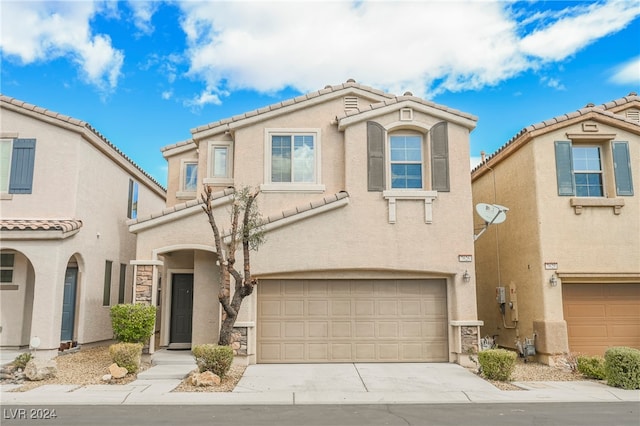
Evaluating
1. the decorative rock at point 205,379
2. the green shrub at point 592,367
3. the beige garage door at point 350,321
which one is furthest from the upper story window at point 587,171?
the decorative rock at point 205,379

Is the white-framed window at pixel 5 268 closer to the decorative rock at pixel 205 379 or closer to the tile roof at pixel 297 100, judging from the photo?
the tile roof at pixel 297 100

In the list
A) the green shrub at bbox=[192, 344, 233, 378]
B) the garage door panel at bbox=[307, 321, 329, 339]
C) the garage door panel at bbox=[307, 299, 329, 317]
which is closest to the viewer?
the green shrub at bbox=[192, 344, 233, 378]

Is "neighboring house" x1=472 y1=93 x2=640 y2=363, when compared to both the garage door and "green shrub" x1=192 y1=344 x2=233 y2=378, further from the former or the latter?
"green shrub" x1=192 y1=344 x2=233 y2=378

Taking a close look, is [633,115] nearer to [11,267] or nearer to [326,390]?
[326,390]

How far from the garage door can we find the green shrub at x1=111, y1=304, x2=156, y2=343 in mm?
11113

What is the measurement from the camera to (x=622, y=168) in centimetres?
1443

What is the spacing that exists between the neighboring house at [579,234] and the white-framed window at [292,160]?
6.06 meters

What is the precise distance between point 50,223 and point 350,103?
9.35 meters

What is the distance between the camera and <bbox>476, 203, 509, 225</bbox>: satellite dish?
1378 cm

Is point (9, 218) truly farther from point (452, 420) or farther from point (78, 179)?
point (452, 420)

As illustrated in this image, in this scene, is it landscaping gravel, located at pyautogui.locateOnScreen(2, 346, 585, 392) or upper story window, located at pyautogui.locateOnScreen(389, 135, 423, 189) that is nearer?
landscaping gravel, located at pyautogui.locateOnScreen(2, 346, 585, 392)

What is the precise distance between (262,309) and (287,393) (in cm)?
372

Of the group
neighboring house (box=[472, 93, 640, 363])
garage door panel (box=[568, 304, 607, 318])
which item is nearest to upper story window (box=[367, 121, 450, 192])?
neighboring house (box=[472, 93, 640, 363])

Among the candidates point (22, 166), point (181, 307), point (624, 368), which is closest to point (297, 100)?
point (181, 307)
